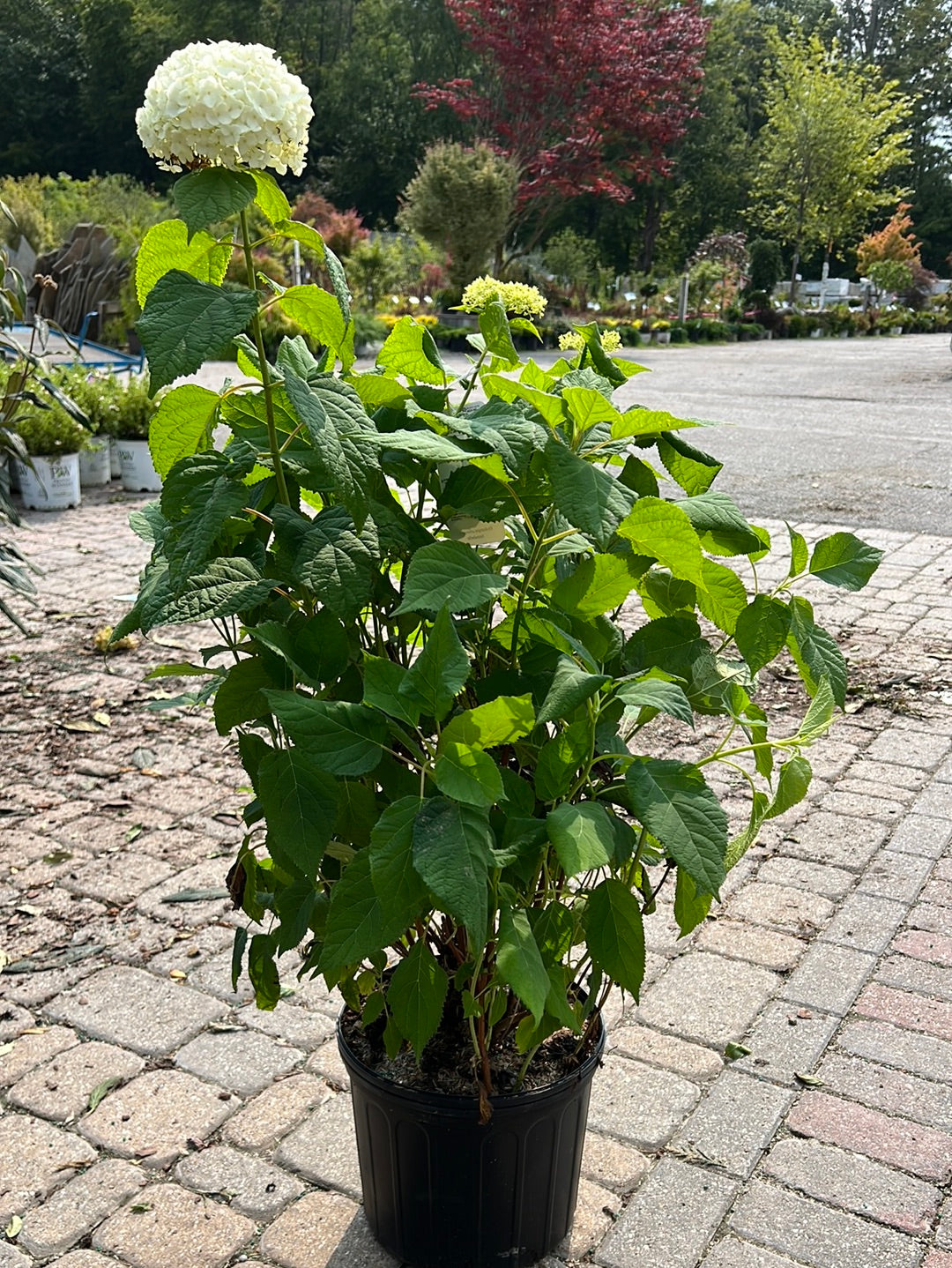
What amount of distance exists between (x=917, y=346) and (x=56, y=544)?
21.5 metres

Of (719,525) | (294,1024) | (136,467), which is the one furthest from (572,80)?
(719,525)

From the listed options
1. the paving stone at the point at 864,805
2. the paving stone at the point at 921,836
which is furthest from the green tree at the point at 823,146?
the paving stone at the point at 921,836

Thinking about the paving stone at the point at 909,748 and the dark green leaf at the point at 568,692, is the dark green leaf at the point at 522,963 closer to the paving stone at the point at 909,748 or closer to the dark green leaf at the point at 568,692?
the dark green leaf at the point at 568,692

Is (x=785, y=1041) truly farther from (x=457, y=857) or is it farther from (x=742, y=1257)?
(x=457, y=857)

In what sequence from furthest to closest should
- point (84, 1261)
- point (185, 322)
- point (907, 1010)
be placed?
point (907, 1010) < point (84, 1261) < point (185, 322)

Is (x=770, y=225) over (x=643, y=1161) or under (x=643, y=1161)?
over

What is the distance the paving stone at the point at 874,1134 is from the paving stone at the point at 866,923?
0.58m

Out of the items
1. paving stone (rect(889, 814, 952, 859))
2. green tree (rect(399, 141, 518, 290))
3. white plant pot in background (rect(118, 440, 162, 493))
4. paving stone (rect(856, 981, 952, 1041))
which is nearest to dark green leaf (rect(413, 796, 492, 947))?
paving stone (rect(856, 981, 952, 1041))

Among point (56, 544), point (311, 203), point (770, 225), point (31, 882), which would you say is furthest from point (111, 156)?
point (31, 882)

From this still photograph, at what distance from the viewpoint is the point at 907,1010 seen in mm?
2516

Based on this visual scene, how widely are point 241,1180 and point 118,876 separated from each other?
3.96 ft

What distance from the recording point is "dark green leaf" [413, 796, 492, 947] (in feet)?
3.96

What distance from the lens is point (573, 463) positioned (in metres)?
1.30

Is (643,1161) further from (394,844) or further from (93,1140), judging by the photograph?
(394,844)
